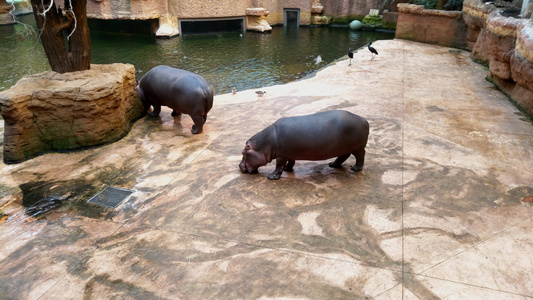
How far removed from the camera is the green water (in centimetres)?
1164

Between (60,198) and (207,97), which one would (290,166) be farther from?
(60,198)

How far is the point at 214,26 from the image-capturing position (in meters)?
19.5

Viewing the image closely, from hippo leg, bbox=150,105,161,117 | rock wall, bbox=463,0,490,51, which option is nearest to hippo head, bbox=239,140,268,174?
hippo leg, bbox=150,105,161,117

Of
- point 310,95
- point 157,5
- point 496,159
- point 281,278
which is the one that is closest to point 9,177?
point 281,278

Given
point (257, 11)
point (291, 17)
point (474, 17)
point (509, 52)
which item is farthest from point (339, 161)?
point (291, 17)

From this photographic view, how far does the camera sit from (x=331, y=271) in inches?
124

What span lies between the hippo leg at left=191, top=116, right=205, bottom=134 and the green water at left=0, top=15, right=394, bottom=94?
440 cm

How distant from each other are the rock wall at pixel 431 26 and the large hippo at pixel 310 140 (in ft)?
31.6

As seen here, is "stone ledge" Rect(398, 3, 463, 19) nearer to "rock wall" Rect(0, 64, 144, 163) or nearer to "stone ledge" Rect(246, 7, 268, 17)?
"stone ledge" Rect(246, 7, 268, 17)

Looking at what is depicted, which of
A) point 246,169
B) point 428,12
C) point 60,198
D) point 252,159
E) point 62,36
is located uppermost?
point 428,12

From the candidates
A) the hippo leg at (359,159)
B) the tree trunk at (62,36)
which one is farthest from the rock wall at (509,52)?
the tree trunk at (62,36)

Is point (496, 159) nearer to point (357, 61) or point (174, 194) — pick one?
Answer: point (174, 194)

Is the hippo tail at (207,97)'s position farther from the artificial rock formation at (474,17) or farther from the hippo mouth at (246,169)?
the artificial rock formation at (474,17)

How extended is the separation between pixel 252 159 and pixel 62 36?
364 cm
